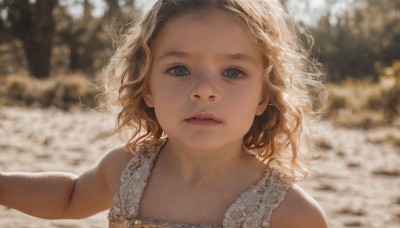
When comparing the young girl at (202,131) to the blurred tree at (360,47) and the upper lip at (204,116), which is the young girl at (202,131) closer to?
the upper lip at (204,116)

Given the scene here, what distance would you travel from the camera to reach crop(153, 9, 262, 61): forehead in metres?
1.72

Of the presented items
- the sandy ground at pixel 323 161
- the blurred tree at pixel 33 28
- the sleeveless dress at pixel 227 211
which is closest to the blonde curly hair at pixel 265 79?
the sleeveless dress at pixel 227 211

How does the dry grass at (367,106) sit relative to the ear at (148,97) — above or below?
above

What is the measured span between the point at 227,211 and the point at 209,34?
513mm

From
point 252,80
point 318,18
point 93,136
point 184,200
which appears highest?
point 318,18

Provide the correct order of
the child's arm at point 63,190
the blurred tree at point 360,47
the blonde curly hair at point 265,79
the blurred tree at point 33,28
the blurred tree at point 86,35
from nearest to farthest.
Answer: the blonde curly hair at point 265,79 < the child's arm at point 63,190 < the blurred tree at point 33,28 < the blurred tree at point 86,35 < the blurred tree at point 360,47

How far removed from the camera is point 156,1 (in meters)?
2.00

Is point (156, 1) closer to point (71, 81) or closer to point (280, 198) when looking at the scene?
point (280, 198)

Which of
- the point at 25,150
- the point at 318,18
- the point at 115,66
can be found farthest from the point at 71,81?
the point at 318,18

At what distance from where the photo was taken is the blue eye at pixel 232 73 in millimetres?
1752

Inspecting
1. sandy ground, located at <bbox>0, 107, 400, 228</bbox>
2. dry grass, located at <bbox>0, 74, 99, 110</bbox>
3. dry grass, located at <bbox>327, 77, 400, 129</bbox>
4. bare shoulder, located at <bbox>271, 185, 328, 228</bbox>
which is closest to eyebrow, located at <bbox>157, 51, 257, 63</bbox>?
bare shoulder, located at <bbox>271, 185, 328, 228</bbox>

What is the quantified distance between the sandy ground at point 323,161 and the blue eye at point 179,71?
1.28 m

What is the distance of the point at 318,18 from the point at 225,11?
93.6 feet

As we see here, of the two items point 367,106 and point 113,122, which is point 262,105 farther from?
point 367,106
